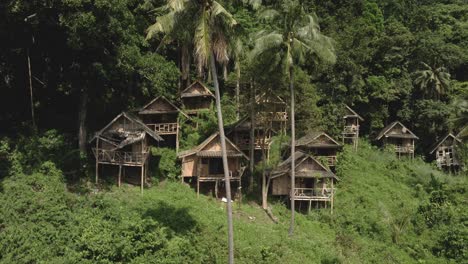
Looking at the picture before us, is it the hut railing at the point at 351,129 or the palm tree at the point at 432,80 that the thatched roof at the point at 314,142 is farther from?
the palm tree at the point at 432,80

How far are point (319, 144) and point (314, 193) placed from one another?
18.5ft

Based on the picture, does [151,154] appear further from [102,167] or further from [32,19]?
[32,19]

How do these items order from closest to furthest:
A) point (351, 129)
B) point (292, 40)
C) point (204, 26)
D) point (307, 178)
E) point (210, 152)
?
point (204, 26) → point (292, 40) → point (210, 152) → point (307, 178) → point (351, 129)

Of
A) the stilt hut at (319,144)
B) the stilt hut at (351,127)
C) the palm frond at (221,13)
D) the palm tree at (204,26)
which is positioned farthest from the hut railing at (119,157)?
the stilt hut at (351,127)

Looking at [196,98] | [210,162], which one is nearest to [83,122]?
[210,162]

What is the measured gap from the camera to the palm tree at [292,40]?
23047mm

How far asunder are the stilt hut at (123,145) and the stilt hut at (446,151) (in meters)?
30.6

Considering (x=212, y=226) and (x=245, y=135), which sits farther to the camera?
(x=245, y=135)

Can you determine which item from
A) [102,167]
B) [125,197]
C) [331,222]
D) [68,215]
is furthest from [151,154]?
[331,222]

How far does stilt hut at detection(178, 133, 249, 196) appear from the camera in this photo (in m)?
28.0

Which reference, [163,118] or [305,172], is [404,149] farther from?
[163,118]

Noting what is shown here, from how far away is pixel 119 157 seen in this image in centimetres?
2667

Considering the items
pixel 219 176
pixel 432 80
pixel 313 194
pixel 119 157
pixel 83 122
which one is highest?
pixel 432 80

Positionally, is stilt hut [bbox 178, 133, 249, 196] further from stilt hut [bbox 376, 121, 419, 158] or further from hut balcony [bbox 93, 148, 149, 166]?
stilt hut [bbox 376, 121, 419, 158]
